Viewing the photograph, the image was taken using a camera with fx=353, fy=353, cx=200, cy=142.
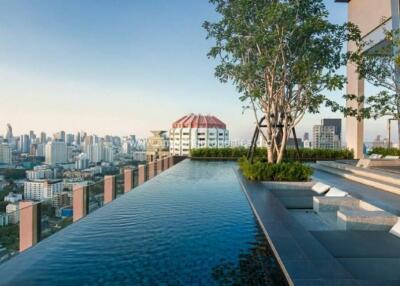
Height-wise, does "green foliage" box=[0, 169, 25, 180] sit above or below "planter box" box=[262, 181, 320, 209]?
above

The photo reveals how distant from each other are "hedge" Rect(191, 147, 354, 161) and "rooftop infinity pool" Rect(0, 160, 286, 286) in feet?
59.9

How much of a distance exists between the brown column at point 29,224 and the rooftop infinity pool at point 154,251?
0.62 feet

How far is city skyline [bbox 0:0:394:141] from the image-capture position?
17.6m

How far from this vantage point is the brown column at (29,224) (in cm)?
561

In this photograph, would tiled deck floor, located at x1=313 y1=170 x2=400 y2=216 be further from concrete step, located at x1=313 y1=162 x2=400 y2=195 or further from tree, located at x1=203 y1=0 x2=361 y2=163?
tree, located at x1=203 y1=0 x2=361 y2=163

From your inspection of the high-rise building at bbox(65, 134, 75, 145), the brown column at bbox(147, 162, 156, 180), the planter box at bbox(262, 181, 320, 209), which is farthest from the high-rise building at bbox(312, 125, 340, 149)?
the high-rise building at bbox(65, 134, 75, 145)

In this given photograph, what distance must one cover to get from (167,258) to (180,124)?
105717 millimetres

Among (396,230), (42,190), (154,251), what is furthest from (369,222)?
(42,190)

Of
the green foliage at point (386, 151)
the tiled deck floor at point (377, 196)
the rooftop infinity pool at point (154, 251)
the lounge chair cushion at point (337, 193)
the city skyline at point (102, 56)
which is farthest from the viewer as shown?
the green foliage at point (386, 151)

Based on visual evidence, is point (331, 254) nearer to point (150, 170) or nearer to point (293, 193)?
point (293, 193)

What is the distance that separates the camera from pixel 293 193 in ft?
39.1

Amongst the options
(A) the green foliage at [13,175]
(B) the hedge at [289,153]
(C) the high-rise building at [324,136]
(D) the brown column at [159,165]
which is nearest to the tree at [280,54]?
(D) the brown column at [159,165]

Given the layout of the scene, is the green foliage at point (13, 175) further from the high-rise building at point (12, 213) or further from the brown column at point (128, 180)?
the high-rise building at point (12, 213)

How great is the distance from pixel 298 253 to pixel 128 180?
774 centimetres
